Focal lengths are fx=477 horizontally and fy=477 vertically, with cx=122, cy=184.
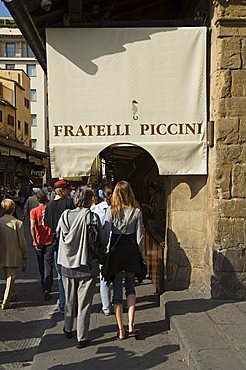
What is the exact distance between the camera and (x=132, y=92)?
601cm

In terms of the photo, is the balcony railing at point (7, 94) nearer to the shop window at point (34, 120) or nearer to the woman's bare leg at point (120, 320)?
the shop window at point (34, 120)

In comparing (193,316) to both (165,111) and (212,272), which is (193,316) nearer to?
(212,272)

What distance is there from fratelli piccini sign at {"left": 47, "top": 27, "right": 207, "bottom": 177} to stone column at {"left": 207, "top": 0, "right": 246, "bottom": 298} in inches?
14.6

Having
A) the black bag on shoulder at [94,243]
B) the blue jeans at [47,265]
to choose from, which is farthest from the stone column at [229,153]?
the blue jeans at [47,265]

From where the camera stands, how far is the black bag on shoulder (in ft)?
15.9

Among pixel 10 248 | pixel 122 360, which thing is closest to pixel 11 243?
pixel 10 248

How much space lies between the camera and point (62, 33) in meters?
6.01

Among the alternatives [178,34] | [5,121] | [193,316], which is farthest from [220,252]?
[5,121]

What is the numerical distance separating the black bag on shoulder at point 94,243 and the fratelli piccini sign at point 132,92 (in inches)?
49.9

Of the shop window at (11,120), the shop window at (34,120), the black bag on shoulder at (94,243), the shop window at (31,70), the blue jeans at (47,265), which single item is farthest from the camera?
the shop window at (31,70)

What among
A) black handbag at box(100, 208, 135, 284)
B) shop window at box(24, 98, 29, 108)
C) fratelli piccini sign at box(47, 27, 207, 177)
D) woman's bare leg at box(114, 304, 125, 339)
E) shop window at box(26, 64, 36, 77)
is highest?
shop window at box(26, 64, 36, 77)

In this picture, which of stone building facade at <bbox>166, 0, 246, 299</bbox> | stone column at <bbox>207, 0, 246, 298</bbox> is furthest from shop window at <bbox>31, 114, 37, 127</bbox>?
stone column at <bbox>207, 0, 246, 298</bbox>

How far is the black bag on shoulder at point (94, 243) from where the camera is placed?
4.86 m

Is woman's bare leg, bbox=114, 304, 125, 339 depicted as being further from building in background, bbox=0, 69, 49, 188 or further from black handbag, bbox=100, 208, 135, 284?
building in background, bbox=0, 69, 49, 188
